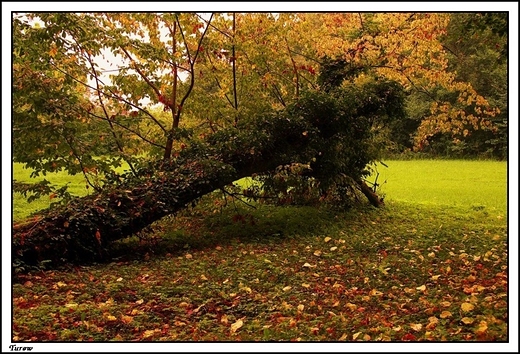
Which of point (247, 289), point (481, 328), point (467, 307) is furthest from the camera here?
point (247, 289)

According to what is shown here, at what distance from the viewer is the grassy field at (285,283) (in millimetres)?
3957

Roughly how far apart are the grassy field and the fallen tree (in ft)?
Result: 1.55

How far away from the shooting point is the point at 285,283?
18.4 ft

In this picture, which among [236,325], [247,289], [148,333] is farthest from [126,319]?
[247,289]

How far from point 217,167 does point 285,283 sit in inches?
100

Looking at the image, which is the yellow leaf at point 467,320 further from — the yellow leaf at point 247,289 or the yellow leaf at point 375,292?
the yellow leaf at point 247,289

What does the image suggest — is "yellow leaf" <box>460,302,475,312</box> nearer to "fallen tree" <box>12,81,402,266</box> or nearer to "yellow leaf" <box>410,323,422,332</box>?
"yellow leaf" <box>410,323,422,332</box>

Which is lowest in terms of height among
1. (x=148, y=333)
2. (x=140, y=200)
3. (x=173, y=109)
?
(x=148, y=333)

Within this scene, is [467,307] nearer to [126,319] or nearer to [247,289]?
[247,289]

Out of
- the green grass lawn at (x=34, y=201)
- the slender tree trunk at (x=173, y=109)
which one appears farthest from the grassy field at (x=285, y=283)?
the green grass lawn at (x=34, y=201)

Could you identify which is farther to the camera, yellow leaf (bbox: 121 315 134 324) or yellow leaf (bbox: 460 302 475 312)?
yellow leaf (bbox: 121 315 134 324)

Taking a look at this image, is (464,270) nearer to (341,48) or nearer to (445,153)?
(341,48)

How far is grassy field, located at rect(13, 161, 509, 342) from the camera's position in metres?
3.96

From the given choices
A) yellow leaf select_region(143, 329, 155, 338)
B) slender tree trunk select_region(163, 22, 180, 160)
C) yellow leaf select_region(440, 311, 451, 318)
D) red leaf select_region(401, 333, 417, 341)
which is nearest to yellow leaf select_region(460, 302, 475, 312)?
yellow leaf select_region(440, 311, 451, 318)
